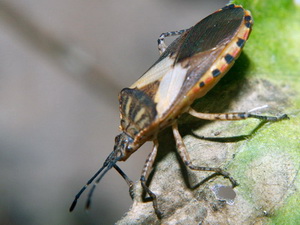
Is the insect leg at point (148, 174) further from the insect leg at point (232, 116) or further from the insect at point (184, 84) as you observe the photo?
the insect leg at point (232, 116)

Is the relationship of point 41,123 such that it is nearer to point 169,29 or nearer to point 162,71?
point 169,29

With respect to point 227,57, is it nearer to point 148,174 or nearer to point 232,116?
point 232,116

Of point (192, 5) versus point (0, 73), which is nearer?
point (0, 73)

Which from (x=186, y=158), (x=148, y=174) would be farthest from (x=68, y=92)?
(x=186, y=158)

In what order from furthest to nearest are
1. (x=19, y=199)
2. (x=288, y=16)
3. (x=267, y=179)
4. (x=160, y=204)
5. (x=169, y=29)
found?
1. (x=169, y=29)
2. (x=19, y=199)
3. (x=288, y=16)
4. (x=160, y=204)
5. (x=267, y=179)

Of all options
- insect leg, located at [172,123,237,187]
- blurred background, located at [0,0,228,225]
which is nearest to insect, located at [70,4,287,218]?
insect leg, located at [172,123,237,187]

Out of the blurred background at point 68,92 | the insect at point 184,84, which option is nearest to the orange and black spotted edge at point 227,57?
the insect at point 184,84

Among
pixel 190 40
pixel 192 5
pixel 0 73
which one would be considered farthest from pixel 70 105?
pixel 190 40

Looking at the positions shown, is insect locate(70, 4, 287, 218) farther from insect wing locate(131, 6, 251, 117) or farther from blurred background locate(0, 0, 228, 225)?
blurred background locate(0, 0, 228, 225)
